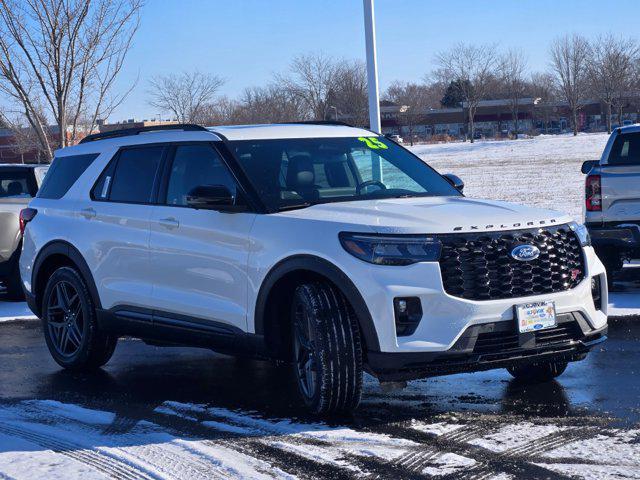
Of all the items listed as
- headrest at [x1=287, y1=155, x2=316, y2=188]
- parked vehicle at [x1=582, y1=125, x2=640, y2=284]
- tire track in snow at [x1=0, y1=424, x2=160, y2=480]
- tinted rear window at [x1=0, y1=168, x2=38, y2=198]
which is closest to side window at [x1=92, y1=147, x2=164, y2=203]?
headrest at [x1=287, y1=155, x2=316, y2=188]

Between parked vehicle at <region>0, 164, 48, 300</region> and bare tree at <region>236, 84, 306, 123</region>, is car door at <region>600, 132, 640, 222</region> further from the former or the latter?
bare tree at <region>236, 84, 306, 123</region>

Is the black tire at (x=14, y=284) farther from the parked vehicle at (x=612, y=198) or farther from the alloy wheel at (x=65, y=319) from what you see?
the parked vehicle at (x=612, y=198)

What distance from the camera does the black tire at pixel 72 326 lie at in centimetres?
786

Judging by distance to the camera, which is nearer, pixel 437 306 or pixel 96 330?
pixel 437 306

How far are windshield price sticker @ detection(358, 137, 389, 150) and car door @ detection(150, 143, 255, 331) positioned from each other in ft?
3.94

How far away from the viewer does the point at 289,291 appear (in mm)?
6371

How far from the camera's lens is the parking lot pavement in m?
5.09

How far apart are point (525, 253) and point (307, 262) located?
1.24 metres

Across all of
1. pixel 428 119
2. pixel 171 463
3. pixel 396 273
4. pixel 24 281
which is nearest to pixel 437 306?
pixel 396 273

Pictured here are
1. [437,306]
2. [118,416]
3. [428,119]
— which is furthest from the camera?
[428,119]

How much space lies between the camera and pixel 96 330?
7.85 m

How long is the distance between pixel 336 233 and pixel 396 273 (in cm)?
46

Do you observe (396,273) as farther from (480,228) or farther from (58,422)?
(58,422)

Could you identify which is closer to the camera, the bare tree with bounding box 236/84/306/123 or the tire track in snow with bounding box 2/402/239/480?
the tire track in snow with bounding box 2/402/239/480
